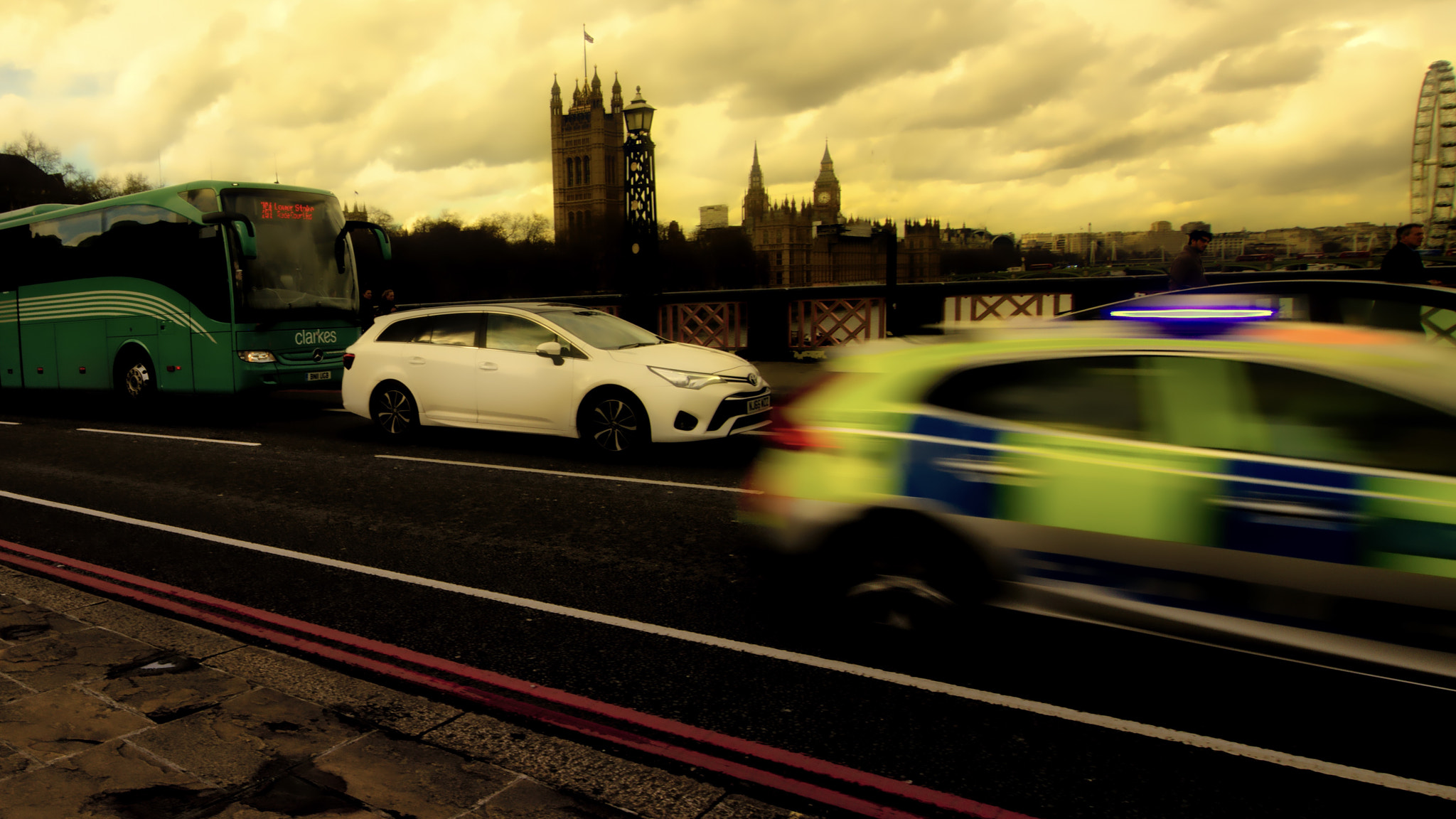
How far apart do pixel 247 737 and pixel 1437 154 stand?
3278 cm

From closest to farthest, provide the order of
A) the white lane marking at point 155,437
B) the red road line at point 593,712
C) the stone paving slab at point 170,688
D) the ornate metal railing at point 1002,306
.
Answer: the red road line at point 593,712 < the stone paving slab at point 170,688 < the white lane marking at point 155,437 < the ornate metal railing at point 1002,306

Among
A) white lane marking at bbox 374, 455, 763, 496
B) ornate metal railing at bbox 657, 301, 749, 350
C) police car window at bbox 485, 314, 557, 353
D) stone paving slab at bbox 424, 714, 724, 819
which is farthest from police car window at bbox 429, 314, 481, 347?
ornate metal railing at bbox 657, 301, 749, 350

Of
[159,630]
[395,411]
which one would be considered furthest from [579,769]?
[395,411]

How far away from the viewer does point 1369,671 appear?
2926 mm

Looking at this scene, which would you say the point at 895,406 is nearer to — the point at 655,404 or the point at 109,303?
the point at 655,404

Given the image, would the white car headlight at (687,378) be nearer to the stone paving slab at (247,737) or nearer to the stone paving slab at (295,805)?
the stone paving slab at (247,737)

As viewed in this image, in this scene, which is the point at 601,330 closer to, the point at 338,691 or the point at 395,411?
the point at 395,411

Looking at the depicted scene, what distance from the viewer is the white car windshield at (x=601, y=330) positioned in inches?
359

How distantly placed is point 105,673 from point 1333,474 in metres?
4.53

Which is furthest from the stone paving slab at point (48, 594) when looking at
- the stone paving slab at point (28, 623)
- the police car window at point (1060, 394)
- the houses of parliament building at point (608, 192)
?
the houses of parliament building at point (608, 192)

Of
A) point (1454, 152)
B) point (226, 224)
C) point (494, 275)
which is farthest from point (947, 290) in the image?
point (494, 275)

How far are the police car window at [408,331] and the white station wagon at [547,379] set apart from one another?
1cm

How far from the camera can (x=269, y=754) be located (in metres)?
3.01

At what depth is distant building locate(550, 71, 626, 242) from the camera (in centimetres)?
14275
